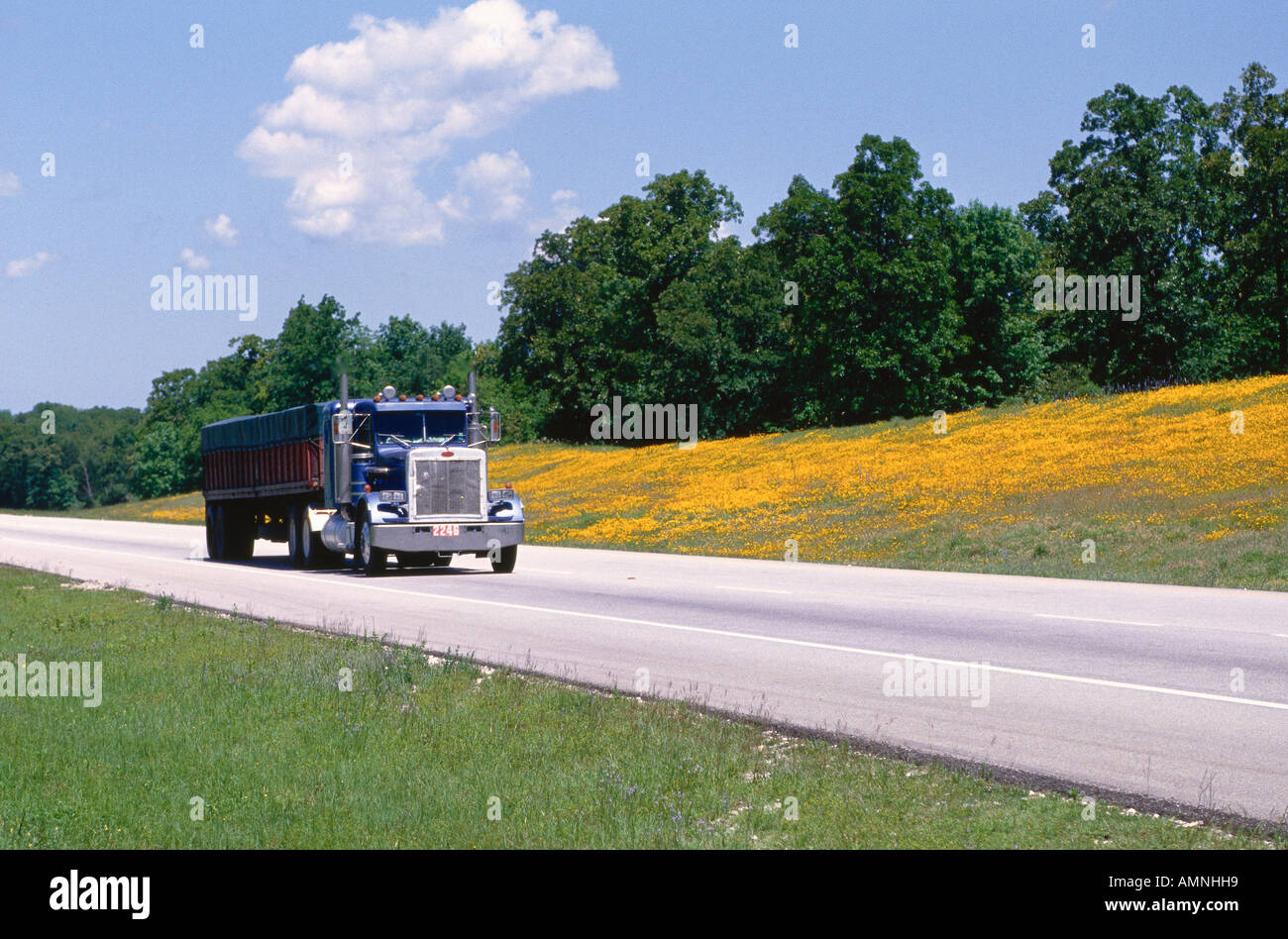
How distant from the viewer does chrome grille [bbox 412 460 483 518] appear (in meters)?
24.7

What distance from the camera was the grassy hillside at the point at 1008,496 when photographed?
26109mm

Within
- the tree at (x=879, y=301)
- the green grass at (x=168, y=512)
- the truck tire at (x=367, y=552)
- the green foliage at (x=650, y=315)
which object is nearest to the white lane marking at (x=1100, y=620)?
the truck tire at (x=367, y=552)

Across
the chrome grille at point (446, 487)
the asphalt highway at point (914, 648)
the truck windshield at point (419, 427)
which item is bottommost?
the asphalt highway at point (914, 648)

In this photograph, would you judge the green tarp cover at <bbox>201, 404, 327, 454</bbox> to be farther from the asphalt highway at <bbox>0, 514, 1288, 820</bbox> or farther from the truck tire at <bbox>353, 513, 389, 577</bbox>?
the asphalt highway at <bbox>0, 514, 1288, 820</bbox>

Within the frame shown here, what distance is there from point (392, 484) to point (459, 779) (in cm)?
1816

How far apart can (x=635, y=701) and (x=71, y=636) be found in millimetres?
7856

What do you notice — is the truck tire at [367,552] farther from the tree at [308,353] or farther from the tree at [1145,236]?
the tree at [308,353]

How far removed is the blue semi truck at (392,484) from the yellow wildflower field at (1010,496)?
8.60 m

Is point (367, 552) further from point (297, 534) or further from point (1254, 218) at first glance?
point (1254, 218)

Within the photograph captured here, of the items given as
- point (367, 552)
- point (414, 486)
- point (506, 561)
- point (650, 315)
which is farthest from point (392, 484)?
point (650, 315)

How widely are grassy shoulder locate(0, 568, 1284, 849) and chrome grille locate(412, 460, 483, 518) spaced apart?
12696 mm
